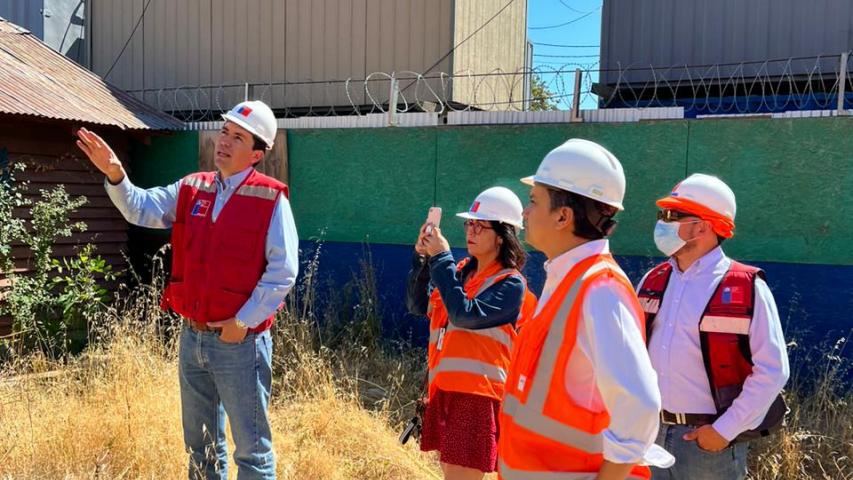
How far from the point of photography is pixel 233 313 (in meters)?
3.01

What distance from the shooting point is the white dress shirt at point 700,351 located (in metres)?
2.38

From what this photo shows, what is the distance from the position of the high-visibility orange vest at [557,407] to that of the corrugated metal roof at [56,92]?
5691mm

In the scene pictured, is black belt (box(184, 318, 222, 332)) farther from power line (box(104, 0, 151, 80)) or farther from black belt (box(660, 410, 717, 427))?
power line (box(104, 0, 151, 80))

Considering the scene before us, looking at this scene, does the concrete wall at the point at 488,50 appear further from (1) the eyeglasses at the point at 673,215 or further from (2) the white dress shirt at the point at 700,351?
(2) the white dress shirt at the point at 700,351

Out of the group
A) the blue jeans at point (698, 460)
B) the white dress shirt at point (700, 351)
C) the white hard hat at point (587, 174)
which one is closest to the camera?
the white hard hat at point (587, 174)

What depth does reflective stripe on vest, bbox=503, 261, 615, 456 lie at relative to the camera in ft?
5.68

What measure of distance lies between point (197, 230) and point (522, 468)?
1915mm

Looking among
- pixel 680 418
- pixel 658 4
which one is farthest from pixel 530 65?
pixel 680 418

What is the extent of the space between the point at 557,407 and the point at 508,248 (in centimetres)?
132

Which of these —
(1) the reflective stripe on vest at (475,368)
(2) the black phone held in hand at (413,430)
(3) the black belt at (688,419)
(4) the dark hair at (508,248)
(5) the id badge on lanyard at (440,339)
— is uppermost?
(4) the dark hair at (508,248)

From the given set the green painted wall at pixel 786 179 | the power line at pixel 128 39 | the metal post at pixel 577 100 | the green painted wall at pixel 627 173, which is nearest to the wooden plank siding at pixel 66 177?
the green painted wall at pixel 627 173

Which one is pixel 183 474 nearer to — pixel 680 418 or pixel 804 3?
pixel 680 418

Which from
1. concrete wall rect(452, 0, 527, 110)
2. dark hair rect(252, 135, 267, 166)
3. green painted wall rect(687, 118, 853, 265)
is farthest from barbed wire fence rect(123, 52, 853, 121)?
dark hair rect(252, 135, 267, 166)

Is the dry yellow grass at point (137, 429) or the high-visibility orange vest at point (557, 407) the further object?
the dry yellow grass at point (137, 429)
